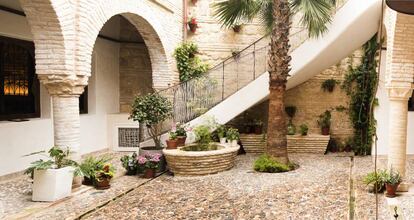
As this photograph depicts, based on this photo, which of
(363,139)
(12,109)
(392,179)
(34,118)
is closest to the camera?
(392,179)

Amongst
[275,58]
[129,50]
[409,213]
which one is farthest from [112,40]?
[409,213]

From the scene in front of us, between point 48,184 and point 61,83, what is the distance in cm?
163

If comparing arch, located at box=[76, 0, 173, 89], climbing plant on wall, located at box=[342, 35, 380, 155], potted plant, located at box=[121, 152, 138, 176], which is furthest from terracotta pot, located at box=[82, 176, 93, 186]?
climbing plant on wall, located at box=[342, 35, 380, 155]

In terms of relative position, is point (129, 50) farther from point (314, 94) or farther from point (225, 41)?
point (314, 94)

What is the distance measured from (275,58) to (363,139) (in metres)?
4.58

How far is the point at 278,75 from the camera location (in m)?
8.20

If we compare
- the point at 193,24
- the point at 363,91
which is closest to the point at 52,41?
the point at 193,24

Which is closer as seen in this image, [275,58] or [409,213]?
[409,213]

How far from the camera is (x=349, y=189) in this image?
6.61 meters

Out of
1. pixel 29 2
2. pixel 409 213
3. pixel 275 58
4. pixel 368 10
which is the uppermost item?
pixel 368 10

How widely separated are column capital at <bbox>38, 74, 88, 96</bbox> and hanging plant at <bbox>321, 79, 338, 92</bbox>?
7.84 m

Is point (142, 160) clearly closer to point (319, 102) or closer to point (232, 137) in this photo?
point (232, 137)

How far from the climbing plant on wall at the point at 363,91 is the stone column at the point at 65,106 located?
805cm

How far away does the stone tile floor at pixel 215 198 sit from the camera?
524 centimetres
